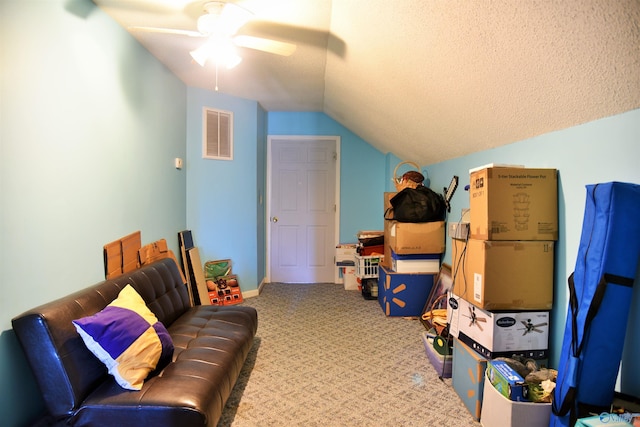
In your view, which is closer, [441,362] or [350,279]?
[441,362]

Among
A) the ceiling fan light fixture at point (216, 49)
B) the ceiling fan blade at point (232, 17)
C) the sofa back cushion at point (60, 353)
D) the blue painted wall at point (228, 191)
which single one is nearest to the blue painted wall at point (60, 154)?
the sofa back cushion at point (60, 353)

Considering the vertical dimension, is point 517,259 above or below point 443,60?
below

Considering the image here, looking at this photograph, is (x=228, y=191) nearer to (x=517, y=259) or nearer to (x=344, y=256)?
(x=344, y=256)

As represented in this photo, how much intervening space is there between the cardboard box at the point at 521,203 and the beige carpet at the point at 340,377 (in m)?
1.09

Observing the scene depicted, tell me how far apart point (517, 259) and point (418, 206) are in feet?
5.10

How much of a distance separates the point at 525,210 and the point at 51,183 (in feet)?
8.33

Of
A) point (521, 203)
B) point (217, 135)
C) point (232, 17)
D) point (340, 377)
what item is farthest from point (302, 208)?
point (521, 203)

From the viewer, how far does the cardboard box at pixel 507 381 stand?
61.7 inches

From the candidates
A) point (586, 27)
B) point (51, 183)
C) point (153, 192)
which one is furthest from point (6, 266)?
point (586, 27)

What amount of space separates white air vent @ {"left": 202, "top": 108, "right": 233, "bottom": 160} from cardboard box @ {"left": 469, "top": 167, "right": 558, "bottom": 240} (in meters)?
2.99

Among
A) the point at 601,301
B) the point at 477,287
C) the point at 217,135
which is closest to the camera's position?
the point at 601,301

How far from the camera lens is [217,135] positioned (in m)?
3.93

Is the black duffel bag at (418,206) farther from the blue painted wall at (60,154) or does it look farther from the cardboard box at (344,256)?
the blue painted wall at (60,154)

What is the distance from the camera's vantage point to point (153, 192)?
2.97 metres
